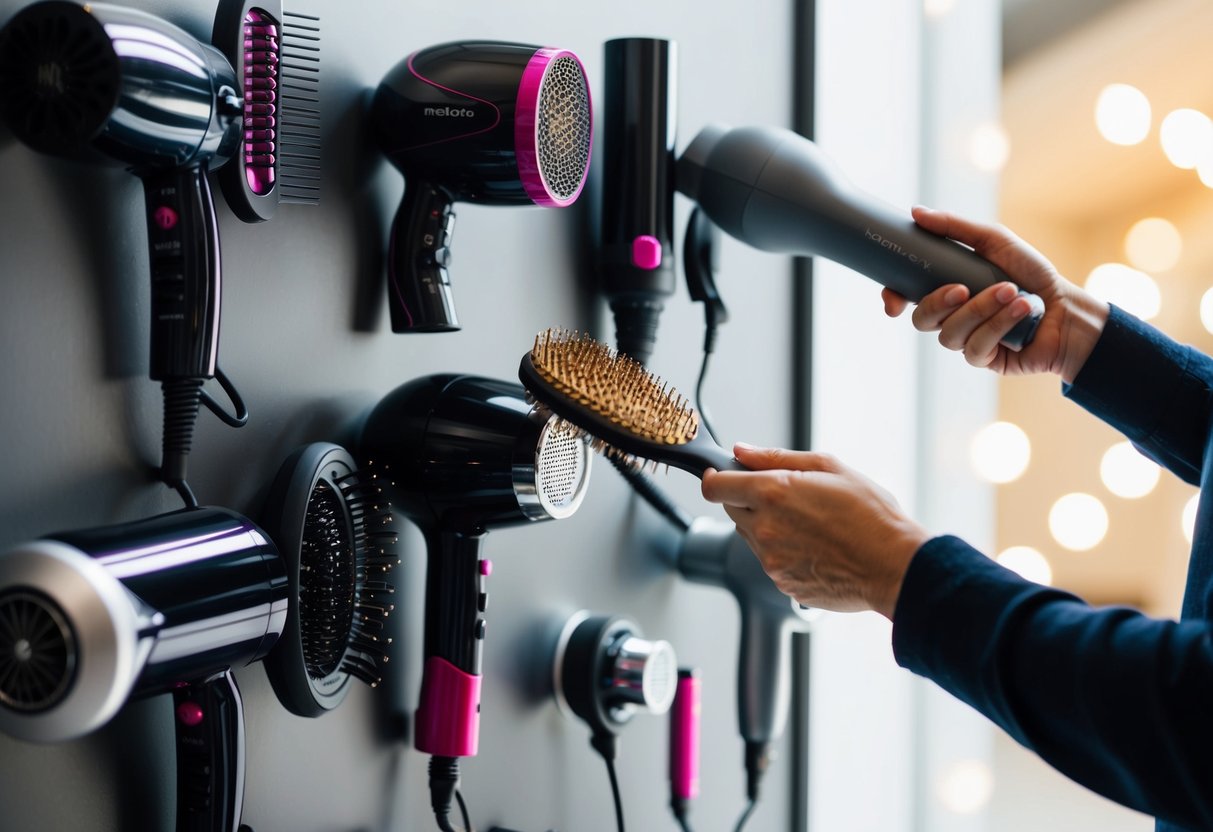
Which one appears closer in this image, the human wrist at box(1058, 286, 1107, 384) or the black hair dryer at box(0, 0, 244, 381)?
the black hair dryer at box(0, 0, 244, 381)

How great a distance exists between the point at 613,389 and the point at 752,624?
423mm

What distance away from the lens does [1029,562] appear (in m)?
1.34

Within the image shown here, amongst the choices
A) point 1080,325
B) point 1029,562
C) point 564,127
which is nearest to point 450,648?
point 564,127

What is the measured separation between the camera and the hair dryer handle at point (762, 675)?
1.04 meters

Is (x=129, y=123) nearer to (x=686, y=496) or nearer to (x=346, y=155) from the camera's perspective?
(x=346, y=155)

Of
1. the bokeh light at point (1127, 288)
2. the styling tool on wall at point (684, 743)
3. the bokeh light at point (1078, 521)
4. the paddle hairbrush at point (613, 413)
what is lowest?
the styling tool on wall at point (684, 743)

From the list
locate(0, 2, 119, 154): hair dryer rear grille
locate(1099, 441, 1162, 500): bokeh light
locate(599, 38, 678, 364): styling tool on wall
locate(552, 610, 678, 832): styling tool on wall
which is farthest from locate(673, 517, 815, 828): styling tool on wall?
locate(0, 2, 119, 154): hair dryer rear grille

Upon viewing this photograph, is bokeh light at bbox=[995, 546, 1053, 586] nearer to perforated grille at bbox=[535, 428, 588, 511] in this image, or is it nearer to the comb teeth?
perforated grille at bbox=[535, 428, 588, 511]

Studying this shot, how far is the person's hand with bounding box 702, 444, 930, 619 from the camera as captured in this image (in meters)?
0.63

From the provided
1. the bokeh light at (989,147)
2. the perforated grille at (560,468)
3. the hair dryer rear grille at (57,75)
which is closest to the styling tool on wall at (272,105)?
the hair dryer rear grille at (57,75)

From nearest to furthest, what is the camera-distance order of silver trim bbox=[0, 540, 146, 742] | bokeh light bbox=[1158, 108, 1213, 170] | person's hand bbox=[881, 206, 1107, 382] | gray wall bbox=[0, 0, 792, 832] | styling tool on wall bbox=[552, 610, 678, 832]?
silver trim bbox=[0, 540, 146, 742] → gray wall bbox=[0, 0, 792, 832] → person's hand bbox=[881, 206, 1107, 382] → styling tool on wall bbox=[552, 610, 678, 832] → bokeh light bbox=[1158, 108, 1213, 170]

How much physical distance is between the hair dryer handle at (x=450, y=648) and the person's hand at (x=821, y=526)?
0.20 metres

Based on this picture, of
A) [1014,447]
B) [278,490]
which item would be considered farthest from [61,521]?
[1014,447]

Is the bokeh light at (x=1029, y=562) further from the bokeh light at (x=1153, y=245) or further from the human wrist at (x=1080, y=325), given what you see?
the human wrist at (x=1080, y=325)
